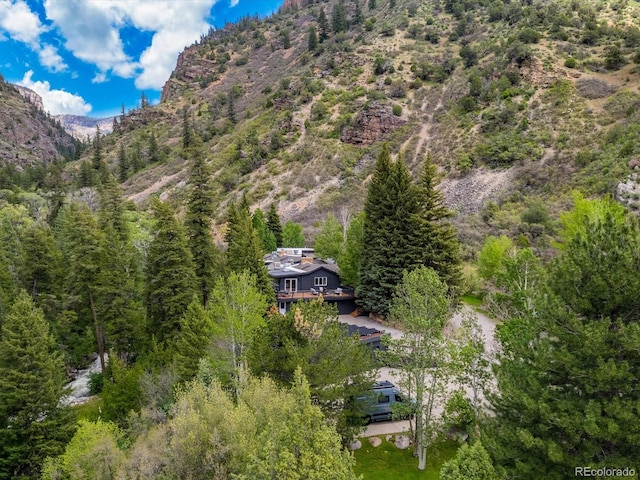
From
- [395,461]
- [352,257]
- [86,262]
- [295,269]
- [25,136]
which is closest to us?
[395,461]

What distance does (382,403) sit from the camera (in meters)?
19.9

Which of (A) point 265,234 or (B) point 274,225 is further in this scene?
(B) point 274,225

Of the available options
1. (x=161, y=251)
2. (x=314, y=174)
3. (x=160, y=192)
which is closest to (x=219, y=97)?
(x=160, y=192)

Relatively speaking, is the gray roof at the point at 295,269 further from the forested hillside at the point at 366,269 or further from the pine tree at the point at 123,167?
the pine tree at the point at 123,167

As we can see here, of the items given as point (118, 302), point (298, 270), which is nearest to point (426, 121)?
point (298, 270)

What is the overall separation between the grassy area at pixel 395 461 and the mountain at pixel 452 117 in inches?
1070

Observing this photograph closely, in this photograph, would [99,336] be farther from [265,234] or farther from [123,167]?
[123,167]

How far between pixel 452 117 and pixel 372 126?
14.9 m

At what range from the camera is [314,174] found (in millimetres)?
70062

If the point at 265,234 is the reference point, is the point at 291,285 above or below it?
below

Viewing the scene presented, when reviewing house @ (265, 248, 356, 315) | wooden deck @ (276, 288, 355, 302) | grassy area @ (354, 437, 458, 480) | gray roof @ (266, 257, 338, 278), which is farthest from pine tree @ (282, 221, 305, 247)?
grassy area @ (354, 437, 458, 480)

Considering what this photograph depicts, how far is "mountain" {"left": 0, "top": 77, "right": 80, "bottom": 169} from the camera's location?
126 metres

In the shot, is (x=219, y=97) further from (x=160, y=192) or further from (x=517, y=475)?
(x=517, y=475)

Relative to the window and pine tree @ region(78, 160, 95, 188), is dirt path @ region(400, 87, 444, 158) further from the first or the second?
pine tree @ region(78, 160, 95, 188)
